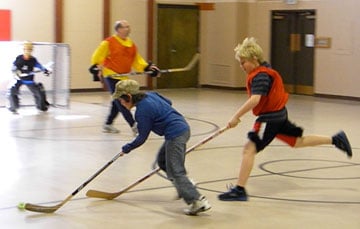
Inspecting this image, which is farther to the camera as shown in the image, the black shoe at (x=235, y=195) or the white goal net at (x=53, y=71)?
the white goal net at (x=53, y=71)

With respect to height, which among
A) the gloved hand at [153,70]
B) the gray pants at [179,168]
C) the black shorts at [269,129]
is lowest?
the gray pants at [179,168]

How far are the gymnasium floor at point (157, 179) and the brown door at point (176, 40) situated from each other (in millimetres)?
6737

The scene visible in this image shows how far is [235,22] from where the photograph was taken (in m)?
18.0

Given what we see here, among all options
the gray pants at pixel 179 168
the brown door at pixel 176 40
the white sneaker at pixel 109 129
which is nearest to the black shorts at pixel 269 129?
the gray pants at pixel 179 168

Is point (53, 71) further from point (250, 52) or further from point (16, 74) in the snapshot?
point (250, 52)

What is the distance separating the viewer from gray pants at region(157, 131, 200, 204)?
5402mm

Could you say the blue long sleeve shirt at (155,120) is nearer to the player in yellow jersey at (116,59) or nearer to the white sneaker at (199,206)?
the white sneaker at (199,206)

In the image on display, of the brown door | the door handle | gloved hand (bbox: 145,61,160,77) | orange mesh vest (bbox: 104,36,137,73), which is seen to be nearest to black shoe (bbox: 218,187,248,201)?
gloved hand (bbox: 145,61,160,77)

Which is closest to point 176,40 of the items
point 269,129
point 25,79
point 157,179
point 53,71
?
point 53,71

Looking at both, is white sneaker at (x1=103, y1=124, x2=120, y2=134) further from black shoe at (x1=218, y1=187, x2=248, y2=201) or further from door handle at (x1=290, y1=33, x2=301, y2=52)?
door handle at (x1=290, y1=33, x2=301, y2=52)

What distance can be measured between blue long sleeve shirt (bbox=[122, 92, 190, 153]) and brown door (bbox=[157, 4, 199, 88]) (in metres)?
12.6

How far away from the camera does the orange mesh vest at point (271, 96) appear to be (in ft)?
19.4

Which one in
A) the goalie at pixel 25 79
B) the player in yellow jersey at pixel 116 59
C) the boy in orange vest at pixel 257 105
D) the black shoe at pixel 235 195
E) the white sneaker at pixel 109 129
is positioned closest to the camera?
the boy in orange vest at pixel 257 105

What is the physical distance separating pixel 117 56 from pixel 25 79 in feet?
11.2
